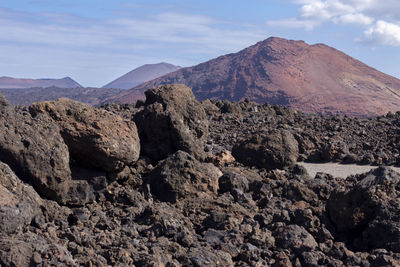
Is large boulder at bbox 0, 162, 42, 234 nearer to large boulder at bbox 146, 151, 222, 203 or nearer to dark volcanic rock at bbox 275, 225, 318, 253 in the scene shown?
large boulder at bbox 146, 151, 222, 203

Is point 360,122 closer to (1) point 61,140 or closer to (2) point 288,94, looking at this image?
(1) point 61,140

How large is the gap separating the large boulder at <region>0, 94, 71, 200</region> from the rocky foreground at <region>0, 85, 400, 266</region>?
0.05ft

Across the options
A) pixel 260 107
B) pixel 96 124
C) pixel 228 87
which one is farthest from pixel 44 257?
pixel 228 87

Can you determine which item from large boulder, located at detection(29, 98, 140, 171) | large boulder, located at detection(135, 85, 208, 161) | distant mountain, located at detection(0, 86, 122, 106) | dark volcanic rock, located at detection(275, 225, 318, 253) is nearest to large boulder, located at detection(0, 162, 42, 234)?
large boulder, located at detection(29, 98, 140, 171)

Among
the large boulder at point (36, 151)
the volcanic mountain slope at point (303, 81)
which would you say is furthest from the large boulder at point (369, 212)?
the volcanic mountain slope at point (303, 81)

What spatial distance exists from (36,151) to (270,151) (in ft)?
19.5

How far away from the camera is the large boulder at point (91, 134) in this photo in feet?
25.4

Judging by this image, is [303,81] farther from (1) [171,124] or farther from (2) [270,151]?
(1) [171,124]

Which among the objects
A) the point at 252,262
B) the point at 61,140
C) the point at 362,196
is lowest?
the point at 252,262

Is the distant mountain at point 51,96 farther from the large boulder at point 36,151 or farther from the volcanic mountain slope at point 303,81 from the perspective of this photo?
the large boulder at point 36,151

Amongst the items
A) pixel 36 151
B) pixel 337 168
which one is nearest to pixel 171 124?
pixel 36 151

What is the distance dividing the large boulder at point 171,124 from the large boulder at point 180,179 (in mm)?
1378

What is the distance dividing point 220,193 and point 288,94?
156 feet

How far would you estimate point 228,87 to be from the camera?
62375 millimetres
